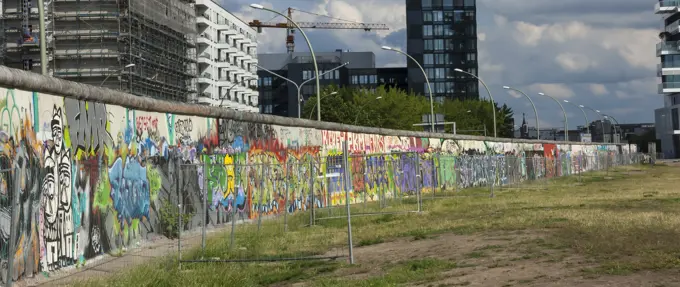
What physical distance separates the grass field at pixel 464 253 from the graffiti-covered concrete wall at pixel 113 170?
118 centimetres

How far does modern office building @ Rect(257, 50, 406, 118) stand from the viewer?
183m

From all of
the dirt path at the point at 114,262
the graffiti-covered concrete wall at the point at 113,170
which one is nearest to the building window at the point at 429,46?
the graffiti-covered concrete wall at the point at 113,170

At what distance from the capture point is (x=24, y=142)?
14.2 metres

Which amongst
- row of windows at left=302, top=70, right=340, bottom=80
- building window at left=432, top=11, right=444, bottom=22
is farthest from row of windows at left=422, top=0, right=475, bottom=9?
row of windows at left=302, top=70, right=340, bottom=80

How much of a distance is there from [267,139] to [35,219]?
1426 cm

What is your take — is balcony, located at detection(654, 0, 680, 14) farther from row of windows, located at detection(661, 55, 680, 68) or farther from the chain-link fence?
the chain-link fence

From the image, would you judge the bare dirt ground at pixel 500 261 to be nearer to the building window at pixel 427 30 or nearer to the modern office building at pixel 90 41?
the modern office building at pixel 90 41

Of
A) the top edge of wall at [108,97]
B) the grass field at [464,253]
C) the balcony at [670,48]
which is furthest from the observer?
the balcony at [670,48]

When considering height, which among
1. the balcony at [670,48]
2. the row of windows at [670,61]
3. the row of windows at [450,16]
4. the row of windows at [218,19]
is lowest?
the row of windows at [670,61]

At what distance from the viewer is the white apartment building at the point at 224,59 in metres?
119

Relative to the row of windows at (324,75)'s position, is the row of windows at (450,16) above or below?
above

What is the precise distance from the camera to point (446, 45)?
18462 cm

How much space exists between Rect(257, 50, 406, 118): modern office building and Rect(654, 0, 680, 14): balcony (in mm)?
52275

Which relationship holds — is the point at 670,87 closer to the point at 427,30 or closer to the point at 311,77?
the point at 427,30
